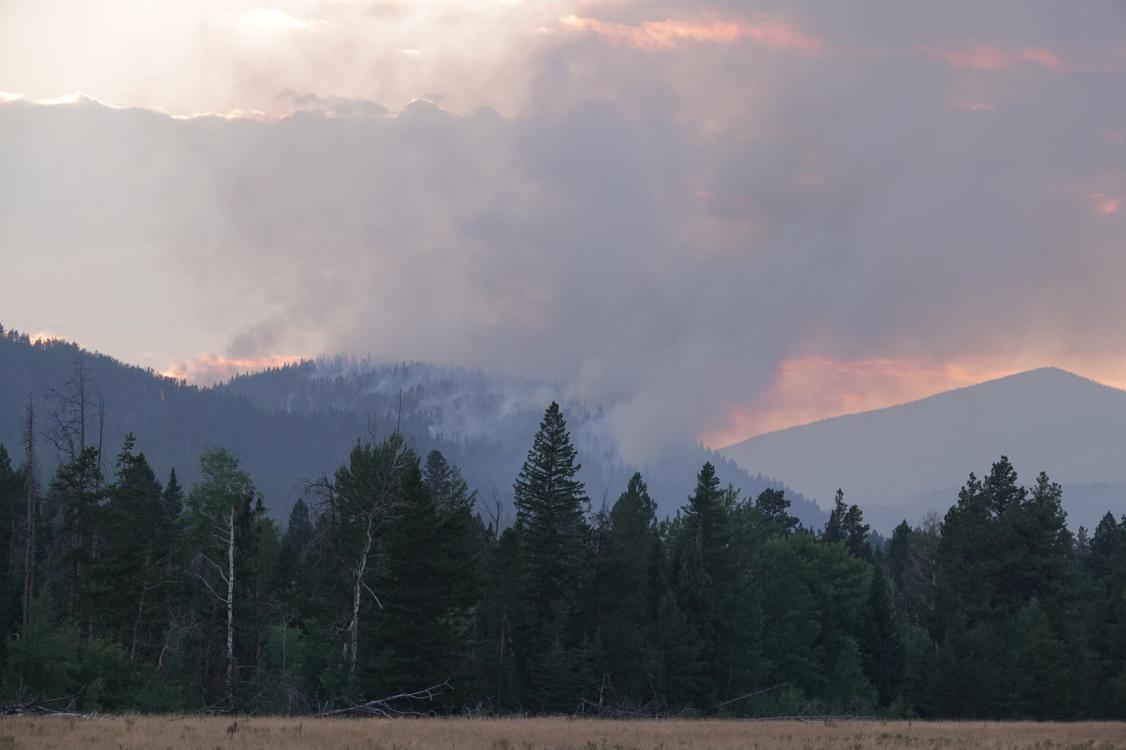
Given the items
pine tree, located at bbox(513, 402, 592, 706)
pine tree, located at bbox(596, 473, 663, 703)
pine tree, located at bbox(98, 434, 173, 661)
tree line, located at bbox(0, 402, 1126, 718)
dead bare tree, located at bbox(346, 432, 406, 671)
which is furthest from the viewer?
pine tree, located at bbox(596, 473, 663, 703)

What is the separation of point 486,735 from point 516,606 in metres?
33.3

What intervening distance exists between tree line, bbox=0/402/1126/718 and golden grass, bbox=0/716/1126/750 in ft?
38.7

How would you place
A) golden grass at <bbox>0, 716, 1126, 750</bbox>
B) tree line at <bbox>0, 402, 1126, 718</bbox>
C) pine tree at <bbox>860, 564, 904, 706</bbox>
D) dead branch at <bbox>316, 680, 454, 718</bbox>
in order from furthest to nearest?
pine tree at <bbox>860, 564, 904, 706</bbox> → tree line at <bbox>0, 402, 1126, 718</bbox> → dead branch at <bbox>316, 680, 454, 718</bbox> → golden grass at <bbox>0, 716, 1126, 750</bbox>

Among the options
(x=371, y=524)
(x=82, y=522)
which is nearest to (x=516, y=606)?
(x=371, y=524)

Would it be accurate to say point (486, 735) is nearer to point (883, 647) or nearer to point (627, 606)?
point (627, 606)

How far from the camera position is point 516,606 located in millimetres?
67750

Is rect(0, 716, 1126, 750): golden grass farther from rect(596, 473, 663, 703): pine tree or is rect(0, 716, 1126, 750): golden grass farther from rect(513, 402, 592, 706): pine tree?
rect(596, 473, 663, 703): pine tree

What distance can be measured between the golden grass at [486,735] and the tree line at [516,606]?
11807mm

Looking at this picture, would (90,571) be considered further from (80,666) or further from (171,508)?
(171,508)

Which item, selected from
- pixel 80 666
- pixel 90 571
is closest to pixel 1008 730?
pixel 80 666

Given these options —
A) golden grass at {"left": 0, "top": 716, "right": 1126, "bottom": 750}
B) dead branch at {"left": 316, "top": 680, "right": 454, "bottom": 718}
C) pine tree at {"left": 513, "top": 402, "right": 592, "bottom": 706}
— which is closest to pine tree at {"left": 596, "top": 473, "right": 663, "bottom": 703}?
pine tree at {"left": 513, "top": 402, "right": 592, "bottom": 706}

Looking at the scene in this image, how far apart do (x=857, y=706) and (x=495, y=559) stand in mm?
25187

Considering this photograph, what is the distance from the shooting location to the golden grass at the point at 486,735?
101 feet

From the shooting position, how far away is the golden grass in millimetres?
30641
